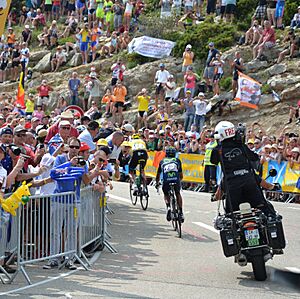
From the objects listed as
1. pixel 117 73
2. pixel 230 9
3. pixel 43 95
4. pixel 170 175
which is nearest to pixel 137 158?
pixel 170 175

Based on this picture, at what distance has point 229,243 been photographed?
11.9 m

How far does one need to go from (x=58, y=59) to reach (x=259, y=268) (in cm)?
3337

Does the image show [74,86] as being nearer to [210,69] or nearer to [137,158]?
[210,69]

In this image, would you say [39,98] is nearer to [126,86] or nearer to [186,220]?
[126,86]

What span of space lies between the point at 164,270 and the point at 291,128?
18.4 m

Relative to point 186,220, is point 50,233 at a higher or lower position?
higher

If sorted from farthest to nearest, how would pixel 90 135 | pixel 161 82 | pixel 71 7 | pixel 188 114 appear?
pixel 71 7, pixel 161 82, pixel 188 114, pixel 90 135

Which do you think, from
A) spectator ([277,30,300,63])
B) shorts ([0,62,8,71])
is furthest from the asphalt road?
shorts ([0,62,8,71])

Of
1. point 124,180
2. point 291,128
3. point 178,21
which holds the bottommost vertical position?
point 124,180

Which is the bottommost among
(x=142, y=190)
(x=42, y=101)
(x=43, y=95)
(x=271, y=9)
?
(x=42, y=101)

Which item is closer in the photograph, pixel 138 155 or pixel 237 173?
pixel 237 173

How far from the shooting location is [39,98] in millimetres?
38000

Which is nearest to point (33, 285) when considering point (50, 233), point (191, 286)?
point (50, 233)

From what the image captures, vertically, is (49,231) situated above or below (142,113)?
above
